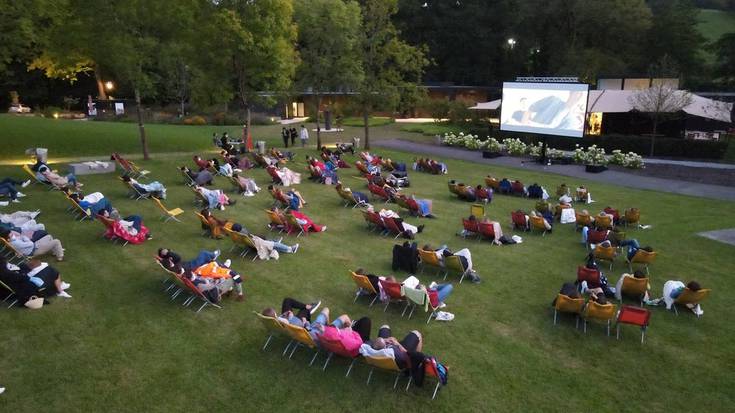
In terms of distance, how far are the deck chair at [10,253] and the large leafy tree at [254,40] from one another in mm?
15780

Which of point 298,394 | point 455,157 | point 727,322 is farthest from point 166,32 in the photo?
point 727,322

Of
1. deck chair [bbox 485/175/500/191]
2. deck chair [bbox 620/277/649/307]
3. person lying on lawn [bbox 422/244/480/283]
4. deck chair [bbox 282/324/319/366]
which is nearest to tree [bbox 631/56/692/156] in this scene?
deck chair [bbox 485/175/500/191]

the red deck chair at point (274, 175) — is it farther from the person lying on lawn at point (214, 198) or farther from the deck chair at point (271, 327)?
the deck chair at point (271, 327)

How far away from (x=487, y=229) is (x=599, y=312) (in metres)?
5.43

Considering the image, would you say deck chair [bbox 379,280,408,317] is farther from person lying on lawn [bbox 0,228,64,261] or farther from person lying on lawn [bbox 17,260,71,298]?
person lying on lawn [bbox 0,228,64,261]

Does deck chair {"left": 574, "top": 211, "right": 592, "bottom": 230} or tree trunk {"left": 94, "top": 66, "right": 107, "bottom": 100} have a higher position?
tree trunk {"left": 94, "top": 66, "right": 107, "bottom": 100}

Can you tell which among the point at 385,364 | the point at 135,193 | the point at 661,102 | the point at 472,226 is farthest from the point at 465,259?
the point at 661,102

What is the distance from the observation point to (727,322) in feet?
32.3

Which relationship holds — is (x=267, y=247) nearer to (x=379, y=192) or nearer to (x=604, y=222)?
(x=379, y=192)

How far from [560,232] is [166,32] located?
826 inches

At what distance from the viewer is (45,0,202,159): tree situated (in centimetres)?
2220

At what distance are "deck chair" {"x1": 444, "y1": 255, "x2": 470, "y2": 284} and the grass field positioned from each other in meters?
0.50

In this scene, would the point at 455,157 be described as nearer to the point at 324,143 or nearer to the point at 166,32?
the point at 324,143

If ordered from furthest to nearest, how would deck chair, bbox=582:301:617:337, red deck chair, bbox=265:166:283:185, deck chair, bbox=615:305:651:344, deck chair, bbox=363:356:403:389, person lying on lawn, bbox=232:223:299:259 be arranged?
1. red deck chair, bbox=265:166:283:185
2. person lying on lawn, bbox=232:223:299:259
3. deck chair, bbox=582:301:617:337
4. deck chair, bbox=615:305:651:344
5. deck chair, bbox=363:356:403:389
